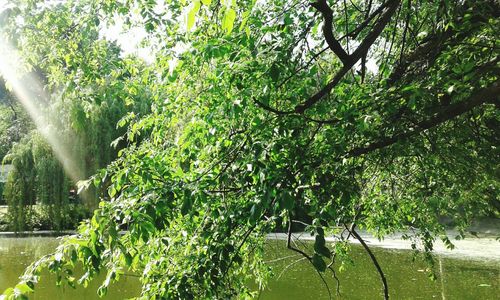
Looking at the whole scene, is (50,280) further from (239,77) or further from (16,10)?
(239,77)

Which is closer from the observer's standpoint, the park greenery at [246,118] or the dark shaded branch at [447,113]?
the park greenery at [246,118]

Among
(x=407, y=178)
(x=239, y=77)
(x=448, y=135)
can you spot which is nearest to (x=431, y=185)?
(x=407, y=178)

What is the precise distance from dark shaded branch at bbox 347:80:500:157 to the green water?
15.1 ft

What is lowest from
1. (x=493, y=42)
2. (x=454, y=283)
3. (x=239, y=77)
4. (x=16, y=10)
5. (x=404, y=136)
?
(x=454, y=283)

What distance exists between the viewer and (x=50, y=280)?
8.55 metres

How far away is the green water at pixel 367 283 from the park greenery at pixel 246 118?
4244mm

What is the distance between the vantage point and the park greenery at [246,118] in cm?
160

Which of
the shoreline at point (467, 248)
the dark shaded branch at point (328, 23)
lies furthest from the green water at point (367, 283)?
the dark shaded branch at point (328, 23)

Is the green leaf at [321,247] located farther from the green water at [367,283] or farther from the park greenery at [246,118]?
the green water at [367,283]

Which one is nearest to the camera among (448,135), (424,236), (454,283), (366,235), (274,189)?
(274,189)

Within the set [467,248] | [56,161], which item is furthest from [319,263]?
[56,161]

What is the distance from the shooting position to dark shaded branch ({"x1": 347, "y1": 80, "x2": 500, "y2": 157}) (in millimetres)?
1824

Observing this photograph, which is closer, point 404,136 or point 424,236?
point 404,136

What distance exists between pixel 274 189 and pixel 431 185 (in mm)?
2210
